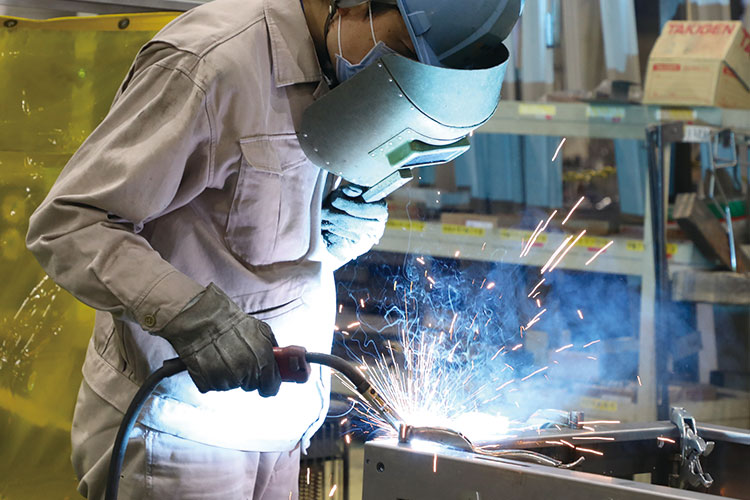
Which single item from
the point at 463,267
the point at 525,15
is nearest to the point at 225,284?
the point at 463,267

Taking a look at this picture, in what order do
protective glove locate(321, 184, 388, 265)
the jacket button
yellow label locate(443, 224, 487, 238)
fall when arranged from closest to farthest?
1. the jacket button
2. protective glove locate(321, 184, 388, 265)
3. yellow label locate(443, 224, 487, 238)

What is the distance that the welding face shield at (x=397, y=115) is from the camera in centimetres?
145

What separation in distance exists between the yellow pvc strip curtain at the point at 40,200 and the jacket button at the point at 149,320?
3.94ft

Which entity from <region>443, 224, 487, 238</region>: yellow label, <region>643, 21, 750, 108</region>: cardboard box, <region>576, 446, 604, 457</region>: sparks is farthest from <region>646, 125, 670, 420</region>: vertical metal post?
<region>576, 446, 604, 457</region>: sparks

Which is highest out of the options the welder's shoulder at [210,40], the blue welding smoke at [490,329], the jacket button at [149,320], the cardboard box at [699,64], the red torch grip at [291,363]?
the cardboard box at [699,64]

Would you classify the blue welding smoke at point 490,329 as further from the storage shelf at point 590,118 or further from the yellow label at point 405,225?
the storage shelf at point 590,118

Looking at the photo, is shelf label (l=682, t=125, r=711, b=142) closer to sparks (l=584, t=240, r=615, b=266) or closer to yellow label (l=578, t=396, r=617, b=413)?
sparks (l=584, t=240, r=615, b=266)

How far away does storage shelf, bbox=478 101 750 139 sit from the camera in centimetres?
407

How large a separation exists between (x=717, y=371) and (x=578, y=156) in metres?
1.40

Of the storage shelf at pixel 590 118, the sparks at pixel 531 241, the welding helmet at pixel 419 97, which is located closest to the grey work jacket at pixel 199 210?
the welding helmet at pixel 419 97

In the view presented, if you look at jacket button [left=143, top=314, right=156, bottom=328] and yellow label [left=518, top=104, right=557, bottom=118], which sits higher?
yellow label [left=518, top=104, right=557, bottom=118]

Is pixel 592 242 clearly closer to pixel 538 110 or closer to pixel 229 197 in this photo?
pixel 538 110

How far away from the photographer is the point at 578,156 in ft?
14.2

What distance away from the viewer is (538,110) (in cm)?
406
